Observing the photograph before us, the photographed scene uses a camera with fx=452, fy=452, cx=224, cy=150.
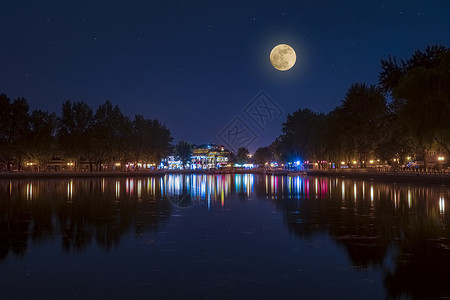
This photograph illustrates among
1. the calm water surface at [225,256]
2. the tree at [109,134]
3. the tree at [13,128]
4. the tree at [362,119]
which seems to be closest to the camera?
the calm water surface at [225,256]

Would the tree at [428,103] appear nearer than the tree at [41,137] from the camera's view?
Yes

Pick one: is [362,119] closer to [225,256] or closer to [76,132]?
[76,132]

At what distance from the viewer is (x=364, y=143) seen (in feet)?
292

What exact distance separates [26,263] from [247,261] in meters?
5.52

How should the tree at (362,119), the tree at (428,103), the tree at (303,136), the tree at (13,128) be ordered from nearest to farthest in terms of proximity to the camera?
the tree at (428,103)
the tree at (362,119)
the tree at (13,128)
the tree at (303,136)

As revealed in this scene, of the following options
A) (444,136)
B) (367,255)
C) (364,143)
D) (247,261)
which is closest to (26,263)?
(247,261)

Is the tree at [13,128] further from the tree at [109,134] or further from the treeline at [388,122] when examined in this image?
the treeline at [388,122]

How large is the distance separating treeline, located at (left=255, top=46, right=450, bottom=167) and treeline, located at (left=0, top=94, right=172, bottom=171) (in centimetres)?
4780

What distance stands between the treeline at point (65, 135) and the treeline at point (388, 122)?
1882 inches

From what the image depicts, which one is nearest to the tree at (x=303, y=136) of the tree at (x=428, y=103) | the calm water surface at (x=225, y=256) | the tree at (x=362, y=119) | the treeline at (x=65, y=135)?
the tree at (x=362, y=119)

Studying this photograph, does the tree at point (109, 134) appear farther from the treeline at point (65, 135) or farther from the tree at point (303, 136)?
the tree at point (303, 136)

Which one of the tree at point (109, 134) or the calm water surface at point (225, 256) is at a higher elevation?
the tree at point (109, 134)

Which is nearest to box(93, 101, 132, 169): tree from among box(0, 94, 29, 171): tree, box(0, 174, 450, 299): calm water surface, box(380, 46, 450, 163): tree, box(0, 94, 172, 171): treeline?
box(0, 94, 172, 171): treeline

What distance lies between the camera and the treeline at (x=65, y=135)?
92.5m
